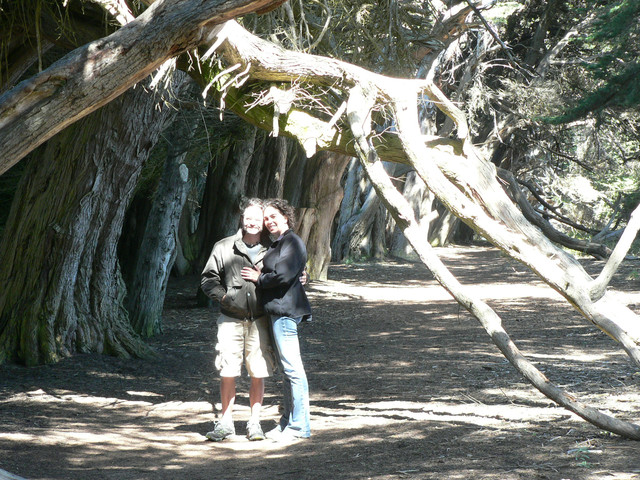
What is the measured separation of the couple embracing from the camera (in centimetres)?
584

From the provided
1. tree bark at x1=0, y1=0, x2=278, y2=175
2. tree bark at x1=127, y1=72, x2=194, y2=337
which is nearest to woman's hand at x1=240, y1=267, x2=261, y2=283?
tree bark at x1=0, y1=0, x2=278, y2=175

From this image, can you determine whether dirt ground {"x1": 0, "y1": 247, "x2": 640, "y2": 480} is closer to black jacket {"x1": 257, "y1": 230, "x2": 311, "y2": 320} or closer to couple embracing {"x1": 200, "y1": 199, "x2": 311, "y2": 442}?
couple embracing {"x1": 200, "y1": 199, "x2": 311, "y2": 442}

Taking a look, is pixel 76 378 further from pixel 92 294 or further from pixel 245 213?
pixel 245 213

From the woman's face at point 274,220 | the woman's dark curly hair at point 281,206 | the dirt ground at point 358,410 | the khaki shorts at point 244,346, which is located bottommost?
the dirt ground at point 358,410

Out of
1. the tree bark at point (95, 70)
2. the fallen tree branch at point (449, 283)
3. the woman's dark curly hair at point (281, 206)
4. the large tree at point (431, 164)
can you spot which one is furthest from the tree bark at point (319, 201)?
the tree bark at point (95, 70)

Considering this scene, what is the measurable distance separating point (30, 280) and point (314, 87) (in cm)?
401

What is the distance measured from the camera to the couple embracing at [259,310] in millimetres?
5836

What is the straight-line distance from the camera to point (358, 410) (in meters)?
6.90

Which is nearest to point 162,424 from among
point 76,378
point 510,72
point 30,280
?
point 76,378

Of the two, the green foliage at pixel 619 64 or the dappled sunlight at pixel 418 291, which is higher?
the green foliage at pixel 619 64

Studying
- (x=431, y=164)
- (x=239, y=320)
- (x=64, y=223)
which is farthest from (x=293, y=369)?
(x=64, y=223)

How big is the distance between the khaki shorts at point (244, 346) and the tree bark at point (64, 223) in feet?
10.4

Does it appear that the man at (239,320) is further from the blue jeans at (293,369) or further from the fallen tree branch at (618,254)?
the fallen tree branch at (618,254)

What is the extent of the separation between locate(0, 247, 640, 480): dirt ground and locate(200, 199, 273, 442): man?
0.34m
